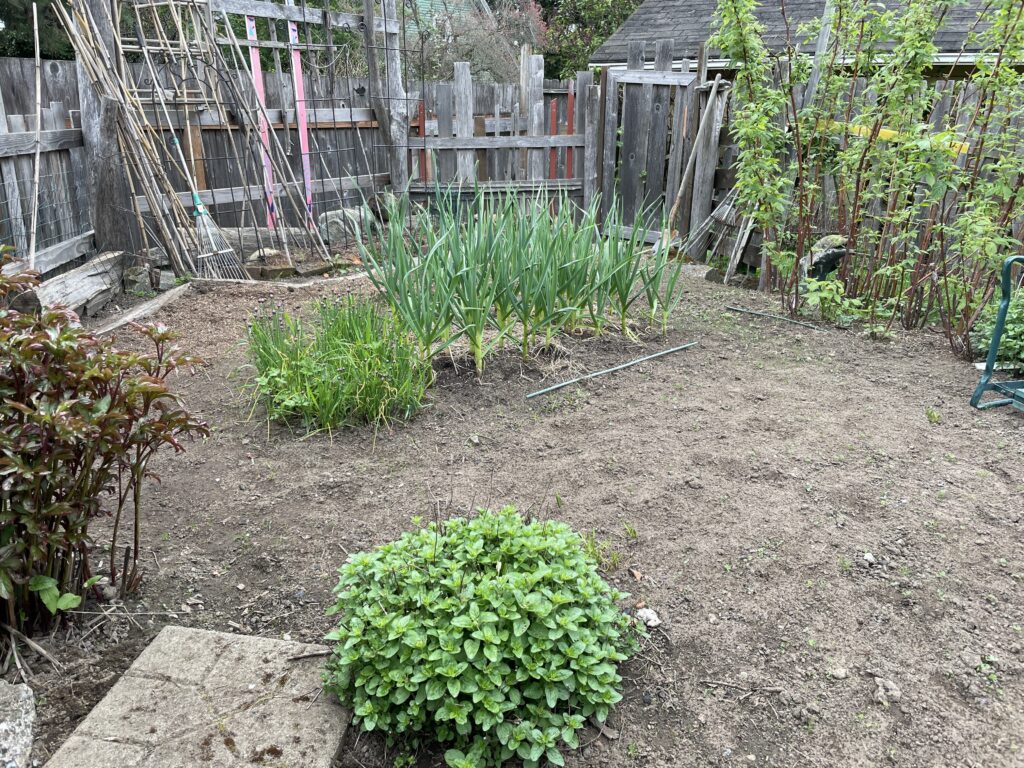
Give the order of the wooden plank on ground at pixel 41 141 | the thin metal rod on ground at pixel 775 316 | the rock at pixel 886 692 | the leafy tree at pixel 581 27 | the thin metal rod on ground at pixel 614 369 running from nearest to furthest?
1. the rock at pixel 886 692
2. the thin metal rod on ground at pixel 614 369
3. the thin metal rod on ground at pixel 775 316
4. the wooden plank on ground at pixel 41 141
5. the leafy tree at pixel 581 27

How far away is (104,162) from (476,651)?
534 centimetres

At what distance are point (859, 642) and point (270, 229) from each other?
19.6 ft

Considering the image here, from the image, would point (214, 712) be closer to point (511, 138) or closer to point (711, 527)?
point (711, 527)

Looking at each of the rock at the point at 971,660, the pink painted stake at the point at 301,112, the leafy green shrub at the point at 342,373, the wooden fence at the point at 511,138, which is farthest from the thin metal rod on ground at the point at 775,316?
the pink painted stake at the point at 301,112

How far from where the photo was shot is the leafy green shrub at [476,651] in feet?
5.63

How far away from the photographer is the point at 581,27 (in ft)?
59.4

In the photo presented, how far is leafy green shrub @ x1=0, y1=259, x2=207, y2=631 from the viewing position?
179cm

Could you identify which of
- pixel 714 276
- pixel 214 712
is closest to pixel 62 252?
pixel 214 712

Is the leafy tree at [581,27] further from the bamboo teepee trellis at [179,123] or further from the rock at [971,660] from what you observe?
the rock at [971,660]

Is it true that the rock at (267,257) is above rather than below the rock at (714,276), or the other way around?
above

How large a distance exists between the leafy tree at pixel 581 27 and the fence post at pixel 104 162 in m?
13.2

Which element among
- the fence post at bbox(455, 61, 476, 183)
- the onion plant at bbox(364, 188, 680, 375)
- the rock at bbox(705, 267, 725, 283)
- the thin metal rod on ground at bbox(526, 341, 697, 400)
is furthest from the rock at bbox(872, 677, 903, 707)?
the fence post at bbox(455, 61, 476, 183)

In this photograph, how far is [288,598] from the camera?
2311 millimetres

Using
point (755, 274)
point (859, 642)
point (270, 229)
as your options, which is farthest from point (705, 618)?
point (270, 229)
